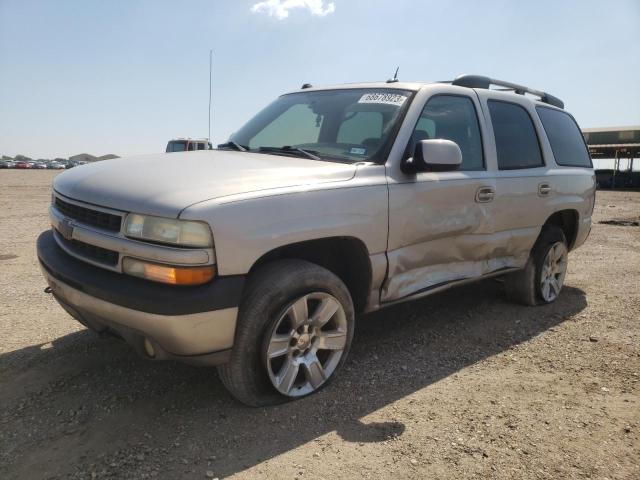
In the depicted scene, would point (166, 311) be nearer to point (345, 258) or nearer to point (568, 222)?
point (345, 258)

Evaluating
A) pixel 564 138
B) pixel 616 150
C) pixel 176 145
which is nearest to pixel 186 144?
pixel 176 145

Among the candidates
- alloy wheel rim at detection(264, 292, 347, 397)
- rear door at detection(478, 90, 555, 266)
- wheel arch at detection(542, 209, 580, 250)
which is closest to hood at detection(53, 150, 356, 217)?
alloy wheel rim at detection(264, 292, 347, 397)

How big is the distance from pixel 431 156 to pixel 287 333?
135 cm

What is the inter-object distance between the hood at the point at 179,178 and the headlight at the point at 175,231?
1.7 inches

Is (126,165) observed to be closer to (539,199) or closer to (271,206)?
(271,206)

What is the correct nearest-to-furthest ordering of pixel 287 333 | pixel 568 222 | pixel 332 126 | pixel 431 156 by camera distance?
pixel 287 333, pixel 431 156, pixel 332 126, pixel 568 222

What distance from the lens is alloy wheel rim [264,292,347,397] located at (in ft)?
9.02

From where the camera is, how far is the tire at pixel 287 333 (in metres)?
2.60

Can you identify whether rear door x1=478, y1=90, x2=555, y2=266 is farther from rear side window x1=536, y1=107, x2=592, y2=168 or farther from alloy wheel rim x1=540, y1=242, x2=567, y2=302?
alloy wheel rim x1=540, y1=242, x2=567, y2=302

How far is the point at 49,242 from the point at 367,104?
2.22 m

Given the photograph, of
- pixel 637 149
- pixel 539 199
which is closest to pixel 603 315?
pixel 539 199

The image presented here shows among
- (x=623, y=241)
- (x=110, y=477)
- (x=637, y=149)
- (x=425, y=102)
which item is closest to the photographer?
(x=110, y=477)

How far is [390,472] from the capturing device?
2.31 m

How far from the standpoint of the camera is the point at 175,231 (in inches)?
92.6
